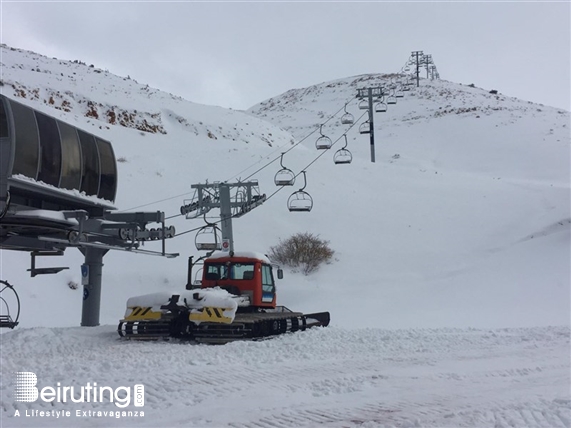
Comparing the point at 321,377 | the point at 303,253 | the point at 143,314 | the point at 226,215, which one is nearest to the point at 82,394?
the point at 321,377

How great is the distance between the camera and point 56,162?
1248cm

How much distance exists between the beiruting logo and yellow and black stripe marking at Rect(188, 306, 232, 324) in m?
5.75

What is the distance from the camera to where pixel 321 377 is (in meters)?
9.77

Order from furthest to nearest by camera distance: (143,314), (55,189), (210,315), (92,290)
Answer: (92,290) < (143,314) < (210,315) < (55,189)

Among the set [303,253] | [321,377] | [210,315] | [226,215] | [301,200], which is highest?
[301,200]

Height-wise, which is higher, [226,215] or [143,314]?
[226,215]

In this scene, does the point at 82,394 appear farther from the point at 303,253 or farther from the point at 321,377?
the point at 303,253

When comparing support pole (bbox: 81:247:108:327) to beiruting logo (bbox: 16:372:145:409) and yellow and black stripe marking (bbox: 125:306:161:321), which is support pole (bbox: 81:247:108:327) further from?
beiruting logo (bbox: 16:372:145:409)

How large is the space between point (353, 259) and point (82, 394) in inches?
856

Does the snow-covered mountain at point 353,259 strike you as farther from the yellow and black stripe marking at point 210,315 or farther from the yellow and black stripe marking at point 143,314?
the yellow and black stripe marking at point 210,315

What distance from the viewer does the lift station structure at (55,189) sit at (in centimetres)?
1112

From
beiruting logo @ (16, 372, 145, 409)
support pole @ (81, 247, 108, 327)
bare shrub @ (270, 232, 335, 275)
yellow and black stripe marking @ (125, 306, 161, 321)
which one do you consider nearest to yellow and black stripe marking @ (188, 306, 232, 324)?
yellow and black stripe marking @ (125, 306, 161, 321)

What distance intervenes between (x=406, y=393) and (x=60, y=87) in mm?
47270

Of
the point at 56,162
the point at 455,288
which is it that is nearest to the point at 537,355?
the point at 56,162
